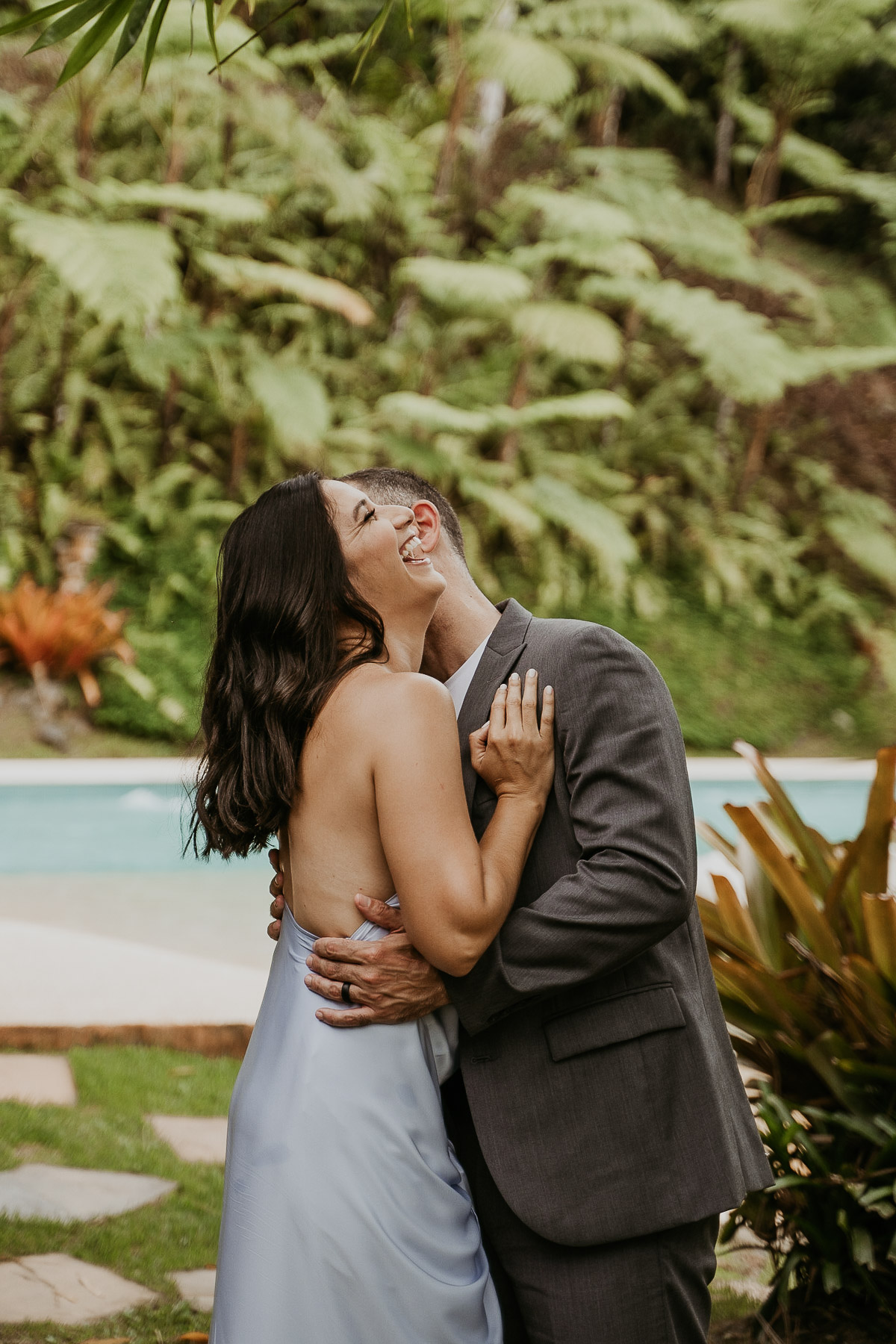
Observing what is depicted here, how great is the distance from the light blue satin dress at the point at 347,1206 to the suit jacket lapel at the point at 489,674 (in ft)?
1.12

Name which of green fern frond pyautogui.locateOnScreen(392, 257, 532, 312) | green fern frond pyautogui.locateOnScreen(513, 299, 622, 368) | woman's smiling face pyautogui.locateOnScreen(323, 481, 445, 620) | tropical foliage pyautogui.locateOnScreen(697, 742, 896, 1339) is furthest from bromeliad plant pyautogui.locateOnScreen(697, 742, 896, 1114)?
green fern frond pyautogui.locateOnScreen(513, 299, 622, 368)

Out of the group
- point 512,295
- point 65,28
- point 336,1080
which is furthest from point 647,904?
point 512,295

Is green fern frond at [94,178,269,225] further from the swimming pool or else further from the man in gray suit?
the man in gray suit

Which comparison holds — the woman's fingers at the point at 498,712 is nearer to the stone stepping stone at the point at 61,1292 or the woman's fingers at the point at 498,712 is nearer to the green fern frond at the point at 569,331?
the stone stepping stone at the point at 61,1292

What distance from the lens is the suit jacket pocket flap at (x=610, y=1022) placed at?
163 cm

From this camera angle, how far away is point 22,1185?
3.07 meters

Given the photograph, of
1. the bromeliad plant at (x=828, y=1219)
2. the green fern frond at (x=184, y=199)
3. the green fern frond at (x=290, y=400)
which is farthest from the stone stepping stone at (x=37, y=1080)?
the green fern frond at (x=184, y=199)

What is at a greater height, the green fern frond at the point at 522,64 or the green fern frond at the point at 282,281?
the green fern frond at the point at 522,64

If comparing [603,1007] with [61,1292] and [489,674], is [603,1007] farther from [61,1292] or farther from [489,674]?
[61,1292]

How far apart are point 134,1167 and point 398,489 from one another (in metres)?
2.23

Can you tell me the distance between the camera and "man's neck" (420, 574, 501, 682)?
2039 millimetres

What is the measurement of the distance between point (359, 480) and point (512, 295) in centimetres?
1144

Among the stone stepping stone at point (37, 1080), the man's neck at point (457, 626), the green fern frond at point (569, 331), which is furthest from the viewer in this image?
the green fern frond at point (569, 331)

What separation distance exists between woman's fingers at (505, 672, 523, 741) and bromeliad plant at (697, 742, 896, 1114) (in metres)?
1.01
